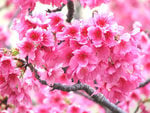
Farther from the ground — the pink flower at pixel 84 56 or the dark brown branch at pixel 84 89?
the pink flower at pixel 84 56

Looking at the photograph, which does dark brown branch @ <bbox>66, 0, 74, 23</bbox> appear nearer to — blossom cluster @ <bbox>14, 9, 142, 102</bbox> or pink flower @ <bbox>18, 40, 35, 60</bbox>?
blossom cluster @ <bbox>14, 9, 142, 102</bbox>

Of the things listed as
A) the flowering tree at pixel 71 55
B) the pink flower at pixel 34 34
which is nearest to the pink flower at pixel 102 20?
the flowering tree at pixel 71 55

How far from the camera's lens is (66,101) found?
7.82ft

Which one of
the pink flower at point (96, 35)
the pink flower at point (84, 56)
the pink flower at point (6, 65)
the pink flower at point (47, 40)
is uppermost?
the pink flower at point (96, 35)

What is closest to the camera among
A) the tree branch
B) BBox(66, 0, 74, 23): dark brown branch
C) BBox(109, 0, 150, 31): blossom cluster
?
the tree branch

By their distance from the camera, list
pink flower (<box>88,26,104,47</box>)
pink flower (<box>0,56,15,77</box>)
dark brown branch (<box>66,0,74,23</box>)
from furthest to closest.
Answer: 1. dark brown branch (<box>66,0,74,23</box>)
2. pink flower (<box>0,56,15,77</box>)
3. pink flower (<box>88,26,104,47</box>)

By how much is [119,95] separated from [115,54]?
322mm

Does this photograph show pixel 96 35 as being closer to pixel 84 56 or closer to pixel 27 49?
pixel 84 56

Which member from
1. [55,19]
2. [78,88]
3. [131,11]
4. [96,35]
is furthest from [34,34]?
[131,11]

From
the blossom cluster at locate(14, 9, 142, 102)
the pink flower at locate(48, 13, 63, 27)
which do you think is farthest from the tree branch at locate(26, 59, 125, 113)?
the pink flower at locate(48, 13, 63, 27)

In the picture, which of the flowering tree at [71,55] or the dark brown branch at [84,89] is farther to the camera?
the dark brown branch at [84,89]

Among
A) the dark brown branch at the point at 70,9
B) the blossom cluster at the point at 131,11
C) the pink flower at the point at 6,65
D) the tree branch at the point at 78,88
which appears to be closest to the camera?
the pink flower at the point at 6,65

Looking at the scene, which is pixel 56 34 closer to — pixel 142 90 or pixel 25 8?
pixel 25 8

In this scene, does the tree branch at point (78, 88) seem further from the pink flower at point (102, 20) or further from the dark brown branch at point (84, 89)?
the pink flower at point (102, 20)
